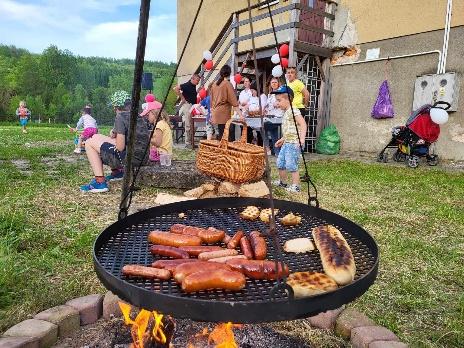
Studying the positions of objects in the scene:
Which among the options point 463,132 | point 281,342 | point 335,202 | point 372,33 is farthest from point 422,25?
point 281,342

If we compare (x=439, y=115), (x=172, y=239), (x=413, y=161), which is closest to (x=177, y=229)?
(x=172, y=239)

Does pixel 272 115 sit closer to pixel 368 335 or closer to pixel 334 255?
pixel 368 335

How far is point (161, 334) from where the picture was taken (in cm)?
205

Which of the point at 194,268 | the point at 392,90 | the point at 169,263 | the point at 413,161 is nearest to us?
the point at 194,268

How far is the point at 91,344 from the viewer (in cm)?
216

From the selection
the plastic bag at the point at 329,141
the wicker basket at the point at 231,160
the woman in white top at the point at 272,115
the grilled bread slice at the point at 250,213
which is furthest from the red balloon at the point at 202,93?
the grilled bread slice at the point at 250,213

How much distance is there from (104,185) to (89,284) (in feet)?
11.1

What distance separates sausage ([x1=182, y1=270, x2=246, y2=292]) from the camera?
4.80ft

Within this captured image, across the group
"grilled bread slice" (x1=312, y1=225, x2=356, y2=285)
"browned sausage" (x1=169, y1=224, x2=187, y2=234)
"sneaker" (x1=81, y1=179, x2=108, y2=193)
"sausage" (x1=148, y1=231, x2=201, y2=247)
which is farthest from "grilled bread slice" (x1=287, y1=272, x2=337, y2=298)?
"sneaker" (x1=81, y1=179, x2=108, y2=193)

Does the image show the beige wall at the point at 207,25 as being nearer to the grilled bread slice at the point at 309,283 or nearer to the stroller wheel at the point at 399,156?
the stroller wheel at the point at 399,156

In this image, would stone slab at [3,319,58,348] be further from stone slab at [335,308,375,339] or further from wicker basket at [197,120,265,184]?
wicker basket at [197,120,265,184]

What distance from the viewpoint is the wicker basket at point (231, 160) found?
5137 mm

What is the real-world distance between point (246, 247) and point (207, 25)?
51.6 feet

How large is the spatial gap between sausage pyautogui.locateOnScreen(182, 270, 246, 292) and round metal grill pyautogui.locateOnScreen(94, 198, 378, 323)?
4 cm
